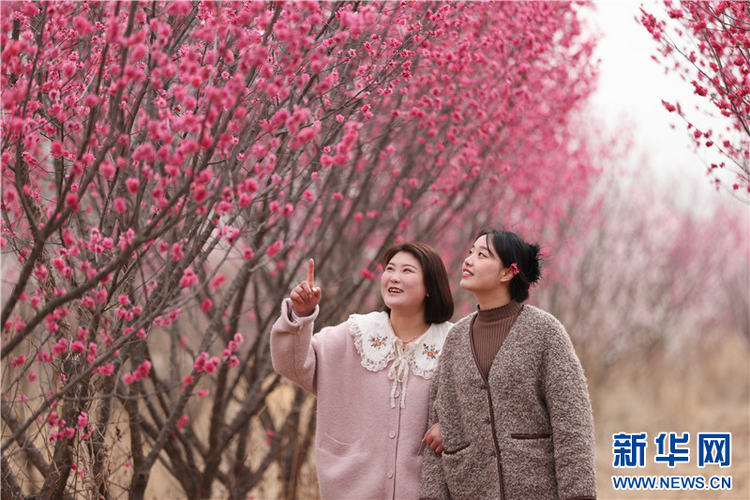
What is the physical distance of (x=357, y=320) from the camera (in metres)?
3.63

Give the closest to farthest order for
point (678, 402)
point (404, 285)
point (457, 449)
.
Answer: point (457, 449) < point (404, 285) < point (678, 402)

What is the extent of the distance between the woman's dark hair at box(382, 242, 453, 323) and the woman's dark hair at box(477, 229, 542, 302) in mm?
303

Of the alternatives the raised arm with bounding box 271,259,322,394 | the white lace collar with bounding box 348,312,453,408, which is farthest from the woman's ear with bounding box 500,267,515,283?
the raised arm with bounding box 271,259,322,394

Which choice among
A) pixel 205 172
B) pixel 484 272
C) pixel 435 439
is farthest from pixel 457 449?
pixel 205 172

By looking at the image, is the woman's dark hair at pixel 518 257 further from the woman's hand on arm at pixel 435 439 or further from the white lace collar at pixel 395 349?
the woman's hand on arm at pixel 435 439

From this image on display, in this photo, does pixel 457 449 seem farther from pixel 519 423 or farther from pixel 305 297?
pixel 305 297

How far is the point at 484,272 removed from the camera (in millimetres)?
3242

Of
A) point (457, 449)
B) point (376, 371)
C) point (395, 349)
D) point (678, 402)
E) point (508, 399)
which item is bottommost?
point (457, 449)

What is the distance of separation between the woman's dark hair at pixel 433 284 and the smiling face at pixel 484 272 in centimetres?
26

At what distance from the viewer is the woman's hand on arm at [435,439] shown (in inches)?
127

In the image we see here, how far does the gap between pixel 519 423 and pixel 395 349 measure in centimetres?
70

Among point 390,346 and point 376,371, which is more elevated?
point 390,346

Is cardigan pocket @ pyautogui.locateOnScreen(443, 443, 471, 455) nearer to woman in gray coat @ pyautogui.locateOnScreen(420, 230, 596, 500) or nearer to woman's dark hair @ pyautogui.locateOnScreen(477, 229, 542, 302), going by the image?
woman in gray coat @ pyautogui.locateOnScreen(420, 230, 596, 500)

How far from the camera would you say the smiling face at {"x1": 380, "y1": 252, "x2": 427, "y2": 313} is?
348 centimetres
